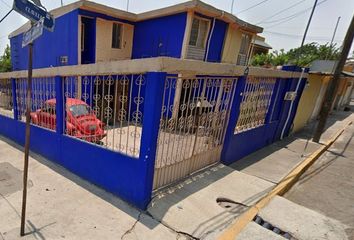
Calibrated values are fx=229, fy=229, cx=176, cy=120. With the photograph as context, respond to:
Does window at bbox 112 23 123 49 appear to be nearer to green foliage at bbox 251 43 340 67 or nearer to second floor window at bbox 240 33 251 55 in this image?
second floor window at bbox 240 33 251 55

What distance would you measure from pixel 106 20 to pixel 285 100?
9.78 m

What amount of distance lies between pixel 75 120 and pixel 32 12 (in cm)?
343

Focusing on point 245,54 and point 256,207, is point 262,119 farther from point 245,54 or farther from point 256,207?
point 245,54

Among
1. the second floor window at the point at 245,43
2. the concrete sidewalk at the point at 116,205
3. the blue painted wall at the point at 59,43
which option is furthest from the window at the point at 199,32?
the concrete sidewalk at the point at 116,205

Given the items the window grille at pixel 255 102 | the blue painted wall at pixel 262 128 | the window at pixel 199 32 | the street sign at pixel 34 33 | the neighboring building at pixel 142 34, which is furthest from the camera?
the window at pixel 199 32

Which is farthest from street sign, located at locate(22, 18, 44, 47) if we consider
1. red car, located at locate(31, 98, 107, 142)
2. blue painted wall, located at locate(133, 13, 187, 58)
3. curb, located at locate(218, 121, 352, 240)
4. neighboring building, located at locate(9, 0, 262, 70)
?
blue painted wall, located at locate(133, 13, 187, 58)

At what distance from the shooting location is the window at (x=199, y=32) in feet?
37.6

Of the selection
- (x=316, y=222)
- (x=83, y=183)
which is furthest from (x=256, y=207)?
(x=83, y=183)

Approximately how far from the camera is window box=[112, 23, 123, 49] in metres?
12.9

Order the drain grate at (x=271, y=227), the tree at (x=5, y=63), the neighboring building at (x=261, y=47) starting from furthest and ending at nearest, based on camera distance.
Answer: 1. the neighboring building at (x=261, y=47)
2. the tree at (x=5, y=63)
3. the drain grate at (x=271, y=227)

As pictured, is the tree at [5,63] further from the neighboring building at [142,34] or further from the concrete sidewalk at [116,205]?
the concrete sidewalk at [116,205]

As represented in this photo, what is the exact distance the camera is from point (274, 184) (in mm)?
4867

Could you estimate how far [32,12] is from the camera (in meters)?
2.48

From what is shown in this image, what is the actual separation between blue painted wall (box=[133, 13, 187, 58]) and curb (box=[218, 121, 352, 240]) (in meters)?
7.45
